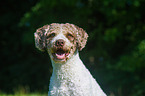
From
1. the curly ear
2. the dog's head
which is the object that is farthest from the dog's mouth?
the curly ear

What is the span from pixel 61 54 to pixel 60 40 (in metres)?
0.21

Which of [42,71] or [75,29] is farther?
[42,71]

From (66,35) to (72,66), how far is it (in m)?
0.45

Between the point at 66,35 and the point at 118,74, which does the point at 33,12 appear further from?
the point at 66,35

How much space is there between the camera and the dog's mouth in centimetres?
363

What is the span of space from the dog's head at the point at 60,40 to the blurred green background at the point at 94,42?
13.6 ft

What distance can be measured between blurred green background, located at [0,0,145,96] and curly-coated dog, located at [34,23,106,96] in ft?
13.5

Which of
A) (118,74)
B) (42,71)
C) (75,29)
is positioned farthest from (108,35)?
(75,29)

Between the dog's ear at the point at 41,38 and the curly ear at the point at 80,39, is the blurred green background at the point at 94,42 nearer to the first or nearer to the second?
the curly ear at the point at 80,39

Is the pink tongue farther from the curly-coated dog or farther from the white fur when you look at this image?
the white fur

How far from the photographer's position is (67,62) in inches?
152

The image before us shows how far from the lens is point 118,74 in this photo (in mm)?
9727

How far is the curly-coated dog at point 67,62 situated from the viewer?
3.68 m

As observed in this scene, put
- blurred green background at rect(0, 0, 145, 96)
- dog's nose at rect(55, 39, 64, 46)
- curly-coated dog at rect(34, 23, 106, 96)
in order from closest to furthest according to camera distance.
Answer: dog's nose at rect(55, 39, 64, 46) < curly-coated dog at rect(34, 23, 106, 96) < blurred green background at rect(0, 0, 145, 96)
